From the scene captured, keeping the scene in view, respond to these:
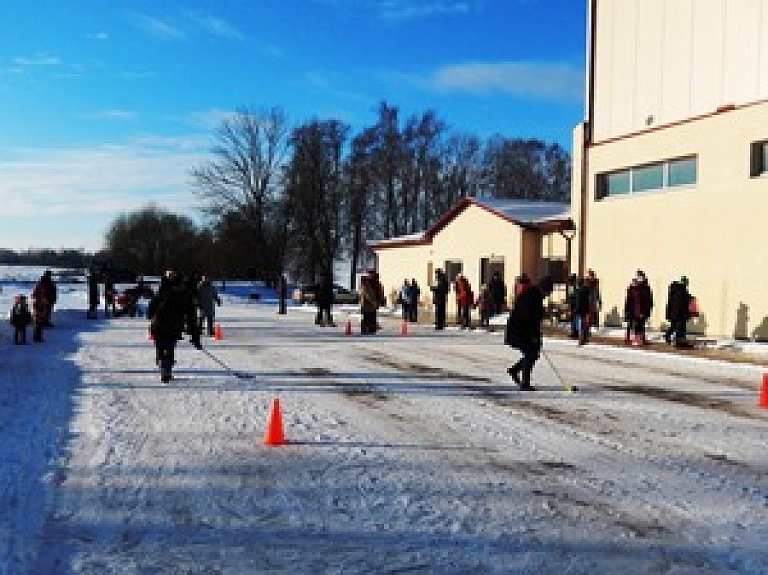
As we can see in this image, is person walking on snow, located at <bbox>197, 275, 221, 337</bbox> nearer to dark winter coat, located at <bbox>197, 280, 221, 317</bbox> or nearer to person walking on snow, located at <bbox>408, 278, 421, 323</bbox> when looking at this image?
dark winter coat, located at <bbox>197, 280, 221, 317</bbox>

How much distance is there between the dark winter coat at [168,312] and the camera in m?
12.9

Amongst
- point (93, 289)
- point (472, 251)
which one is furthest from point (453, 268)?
point (93, 289)

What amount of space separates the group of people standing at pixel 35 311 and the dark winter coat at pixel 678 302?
553 inches

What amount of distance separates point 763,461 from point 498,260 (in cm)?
2719

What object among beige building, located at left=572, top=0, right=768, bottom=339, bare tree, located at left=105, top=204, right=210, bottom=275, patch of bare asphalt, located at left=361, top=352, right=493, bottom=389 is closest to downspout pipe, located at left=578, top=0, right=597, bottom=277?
beige building, located at left=572, top=0, right=768, bottom=339

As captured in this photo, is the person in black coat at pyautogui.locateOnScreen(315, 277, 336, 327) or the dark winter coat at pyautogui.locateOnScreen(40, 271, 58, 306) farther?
the person in black coat at pyautogui.locateOnScreen(315, 277, 336, 327)

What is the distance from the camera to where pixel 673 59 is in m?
25.3

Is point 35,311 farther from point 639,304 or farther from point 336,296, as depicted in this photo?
point 336,296

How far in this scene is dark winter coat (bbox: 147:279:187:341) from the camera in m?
12.9

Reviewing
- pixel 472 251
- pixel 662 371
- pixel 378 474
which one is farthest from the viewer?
pixel 472 251

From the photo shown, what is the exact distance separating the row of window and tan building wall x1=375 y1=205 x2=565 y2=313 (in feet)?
10.5

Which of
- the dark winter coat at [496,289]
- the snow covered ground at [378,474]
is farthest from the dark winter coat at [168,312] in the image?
the dark winter coat at [496,289]

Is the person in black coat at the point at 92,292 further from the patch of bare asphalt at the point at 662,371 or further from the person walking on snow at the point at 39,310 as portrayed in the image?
the patch of bare asphalt at the point at 662,371

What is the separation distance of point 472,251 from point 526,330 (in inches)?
965
